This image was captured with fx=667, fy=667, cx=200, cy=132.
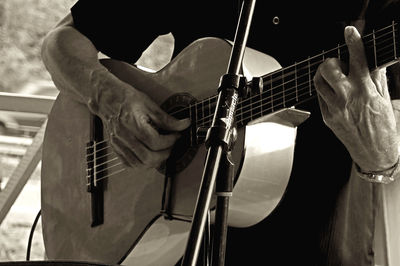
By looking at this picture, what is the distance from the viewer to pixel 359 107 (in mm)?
1165

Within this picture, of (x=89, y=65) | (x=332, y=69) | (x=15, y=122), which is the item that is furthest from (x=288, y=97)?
(x=15, y=122)

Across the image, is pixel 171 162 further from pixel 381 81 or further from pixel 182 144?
pixel 381 81

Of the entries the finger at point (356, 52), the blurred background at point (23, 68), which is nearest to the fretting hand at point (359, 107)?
the finger at point (356, 52)

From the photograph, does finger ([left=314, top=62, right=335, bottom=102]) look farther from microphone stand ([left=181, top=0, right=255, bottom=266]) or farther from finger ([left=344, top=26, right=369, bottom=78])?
microphone stand ([left=181, top=0, right=255, bottom=266])

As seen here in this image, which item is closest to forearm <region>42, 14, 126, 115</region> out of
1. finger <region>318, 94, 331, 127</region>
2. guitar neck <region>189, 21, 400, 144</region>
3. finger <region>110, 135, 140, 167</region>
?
finger <region>110, 135, 140, 167</region>

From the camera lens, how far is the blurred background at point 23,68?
2.78 meters

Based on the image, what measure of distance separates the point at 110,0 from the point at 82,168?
44cm

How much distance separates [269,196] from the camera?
1310mm

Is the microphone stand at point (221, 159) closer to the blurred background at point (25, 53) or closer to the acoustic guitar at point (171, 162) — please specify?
the acoustic guitar at point (171, 162)

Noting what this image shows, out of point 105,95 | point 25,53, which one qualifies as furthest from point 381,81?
point 25,53

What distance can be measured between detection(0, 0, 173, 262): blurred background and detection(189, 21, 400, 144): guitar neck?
156 cm

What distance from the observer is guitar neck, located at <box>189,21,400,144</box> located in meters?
1.09

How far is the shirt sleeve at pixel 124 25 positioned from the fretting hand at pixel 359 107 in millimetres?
618

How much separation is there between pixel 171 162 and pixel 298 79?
0.36 metres
